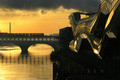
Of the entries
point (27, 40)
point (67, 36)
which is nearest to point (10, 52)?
point (27, 40)

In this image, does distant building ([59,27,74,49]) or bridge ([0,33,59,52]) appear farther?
bridge ([0,33,59,52])

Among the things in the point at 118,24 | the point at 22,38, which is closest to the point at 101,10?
the point at 118,24

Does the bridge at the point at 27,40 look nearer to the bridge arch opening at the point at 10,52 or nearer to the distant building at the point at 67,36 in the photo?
the bridge arch opening at the point at 10,52

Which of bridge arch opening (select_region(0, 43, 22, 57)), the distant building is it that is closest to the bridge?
bridge arch opening (select_region(0, 43, 22, 57))

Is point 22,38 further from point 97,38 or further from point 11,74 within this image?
point 97,38

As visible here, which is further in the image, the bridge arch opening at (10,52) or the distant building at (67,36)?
the bridge arch opening at (10,52)

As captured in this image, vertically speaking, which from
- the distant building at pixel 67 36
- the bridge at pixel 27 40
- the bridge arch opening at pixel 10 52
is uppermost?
the distant building at pixel 67 36

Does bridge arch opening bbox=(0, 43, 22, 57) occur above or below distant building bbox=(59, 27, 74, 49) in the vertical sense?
below

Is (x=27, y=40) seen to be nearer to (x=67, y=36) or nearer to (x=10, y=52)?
(x=10, y=52)

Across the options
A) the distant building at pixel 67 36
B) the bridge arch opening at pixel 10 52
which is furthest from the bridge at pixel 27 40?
the distant building at pixel 67 36

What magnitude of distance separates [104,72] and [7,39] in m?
88.4

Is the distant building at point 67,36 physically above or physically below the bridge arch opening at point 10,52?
above

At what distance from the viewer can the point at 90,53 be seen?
26469 mm

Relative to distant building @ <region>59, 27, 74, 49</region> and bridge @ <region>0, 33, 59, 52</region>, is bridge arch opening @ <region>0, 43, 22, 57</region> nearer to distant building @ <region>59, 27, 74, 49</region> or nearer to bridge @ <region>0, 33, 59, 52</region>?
bridge @ <region>0, 33, 59, 52</region>
